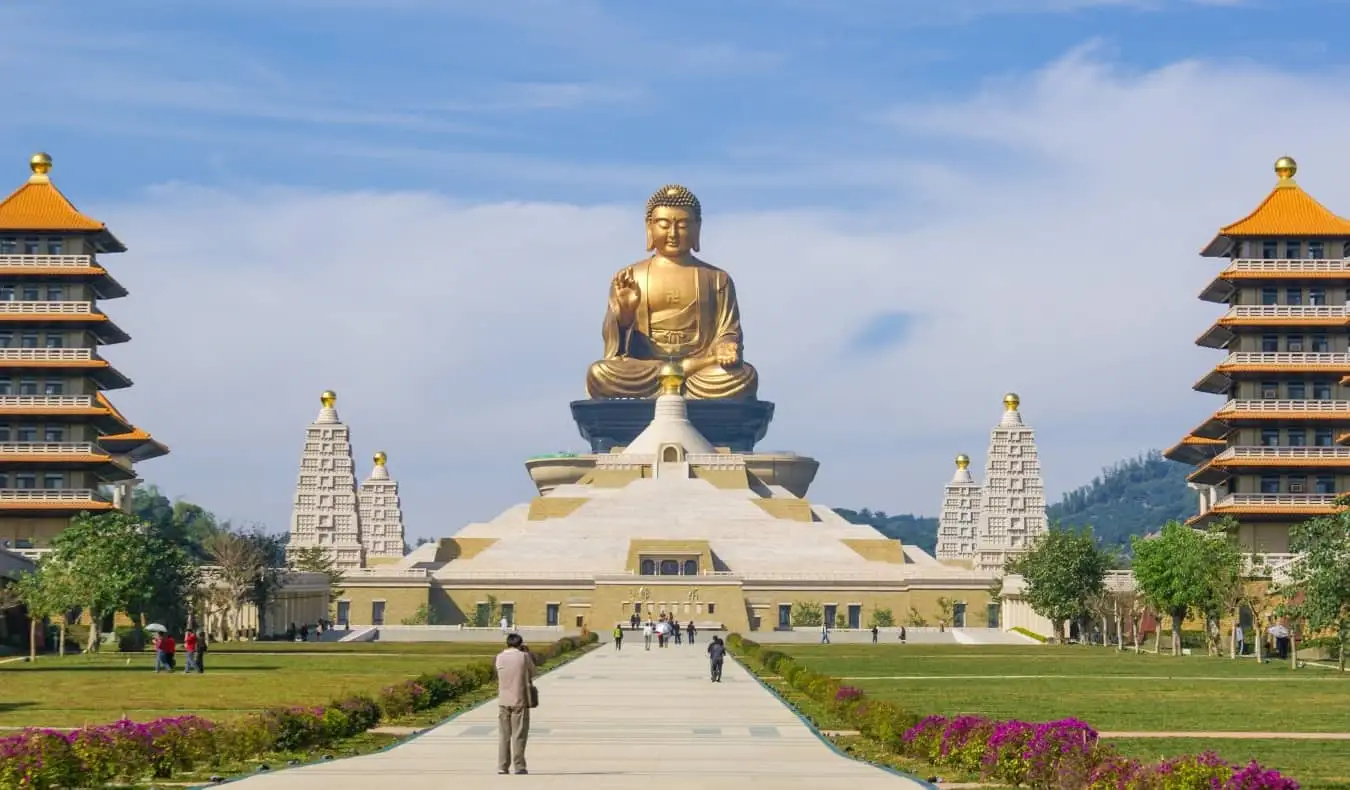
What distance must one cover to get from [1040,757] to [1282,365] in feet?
222

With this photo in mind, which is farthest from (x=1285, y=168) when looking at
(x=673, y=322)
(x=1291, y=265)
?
(x=673, y=322)

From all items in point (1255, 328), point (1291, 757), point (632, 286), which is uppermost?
point (632, 286)

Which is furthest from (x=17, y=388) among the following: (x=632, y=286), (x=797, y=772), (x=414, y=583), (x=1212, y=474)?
(x=797, y=772)

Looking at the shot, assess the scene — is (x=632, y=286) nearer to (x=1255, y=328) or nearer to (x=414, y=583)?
(x=414, y=583)

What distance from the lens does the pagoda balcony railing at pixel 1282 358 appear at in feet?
287

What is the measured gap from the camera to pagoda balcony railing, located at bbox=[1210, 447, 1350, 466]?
85500mm

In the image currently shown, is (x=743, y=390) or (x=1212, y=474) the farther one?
(x=743, y=390)

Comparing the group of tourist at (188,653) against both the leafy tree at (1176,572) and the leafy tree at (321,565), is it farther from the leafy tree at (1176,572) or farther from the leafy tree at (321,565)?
the leafy tree at (321,565)

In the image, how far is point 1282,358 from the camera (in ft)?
288

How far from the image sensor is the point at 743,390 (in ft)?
454

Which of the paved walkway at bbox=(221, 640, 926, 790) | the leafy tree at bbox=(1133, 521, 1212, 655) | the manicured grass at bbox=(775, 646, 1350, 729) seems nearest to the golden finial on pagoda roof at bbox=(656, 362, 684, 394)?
the leafy tree at bbox=(1133, 521, 1212, 655)

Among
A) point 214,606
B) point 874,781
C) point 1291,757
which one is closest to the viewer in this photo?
point 874,781

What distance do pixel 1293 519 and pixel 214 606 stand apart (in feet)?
135

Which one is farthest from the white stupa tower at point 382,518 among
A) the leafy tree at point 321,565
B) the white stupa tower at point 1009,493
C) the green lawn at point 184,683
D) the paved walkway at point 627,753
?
the paved walkway at point 627,753
